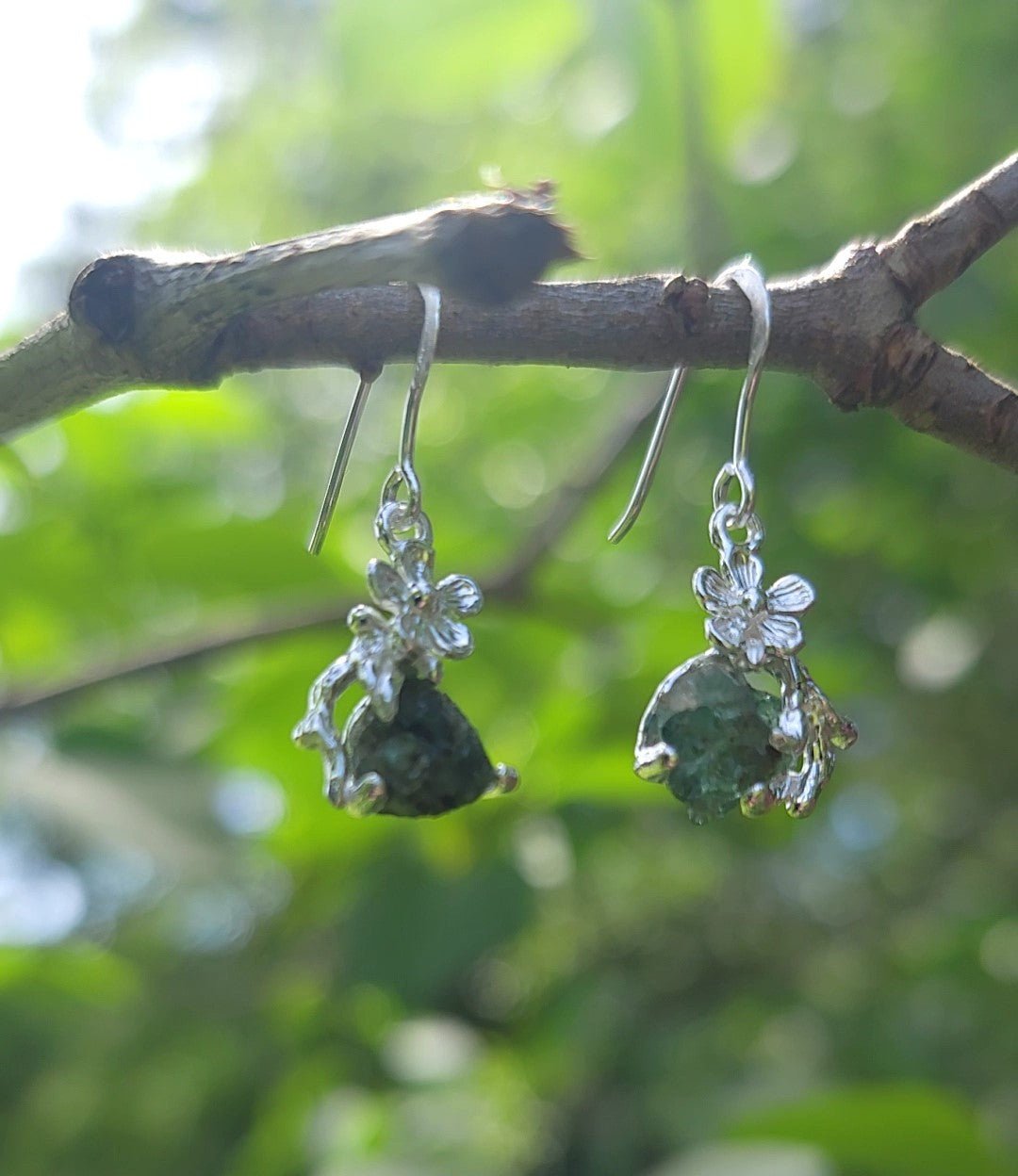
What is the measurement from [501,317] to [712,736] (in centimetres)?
15

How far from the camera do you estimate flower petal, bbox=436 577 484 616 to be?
1.55ft

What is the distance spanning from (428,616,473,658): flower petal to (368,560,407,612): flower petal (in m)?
0.01

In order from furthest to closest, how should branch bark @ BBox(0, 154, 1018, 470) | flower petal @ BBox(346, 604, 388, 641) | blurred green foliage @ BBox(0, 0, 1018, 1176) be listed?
blurred green foliage @ BBox(0, 0, 1018, 1176) < flower petal @ BBox(346, 604, 388, 641) < branch bark @ BBox(0, 154, 1018, 470)

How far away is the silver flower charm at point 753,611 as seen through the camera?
1.55ft

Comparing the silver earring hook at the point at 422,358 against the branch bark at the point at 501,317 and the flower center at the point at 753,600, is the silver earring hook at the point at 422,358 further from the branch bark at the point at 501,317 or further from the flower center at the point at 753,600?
the flower center at the point at 753,600

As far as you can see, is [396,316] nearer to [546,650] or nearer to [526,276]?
[526,276]

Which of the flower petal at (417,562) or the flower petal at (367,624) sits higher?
the flower petal at (417,562)

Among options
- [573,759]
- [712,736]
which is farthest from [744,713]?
[573,759]

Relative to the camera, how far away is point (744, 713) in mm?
466

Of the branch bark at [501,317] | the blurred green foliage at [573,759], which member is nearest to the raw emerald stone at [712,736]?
the branch bark at [501,317]

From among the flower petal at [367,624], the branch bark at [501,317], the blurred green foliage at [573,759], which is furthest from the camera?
the blurred green foliage at [573,759]

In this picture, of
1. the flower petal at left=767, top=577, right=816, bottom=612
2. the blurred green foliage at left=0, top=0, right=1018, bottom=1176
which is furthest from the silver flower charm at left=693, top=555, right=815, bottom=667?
the blurred green foliage at left=0, top=0, right=1018, bottom=1176

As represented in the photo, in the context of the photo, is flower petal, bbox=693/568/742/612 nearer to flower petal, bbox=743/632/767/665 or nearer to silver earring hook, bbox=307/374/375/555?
flower petal, bbox=743/632/767/665

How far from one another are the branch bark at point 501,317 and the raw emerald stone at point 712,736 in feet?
0.33
